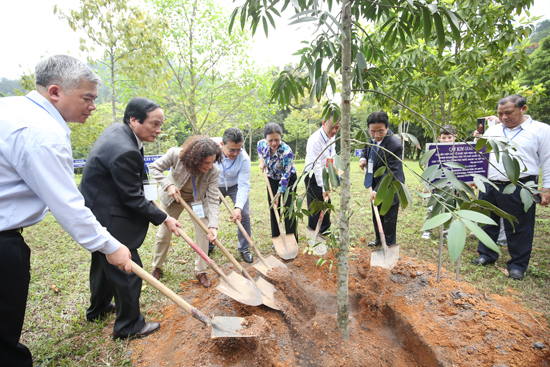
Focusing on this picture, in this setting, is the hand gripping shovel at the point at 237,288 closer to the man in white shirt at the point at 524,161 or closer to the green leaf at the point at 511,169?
the green leaf at the point at 511,169

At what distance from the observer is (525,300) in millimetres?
2535

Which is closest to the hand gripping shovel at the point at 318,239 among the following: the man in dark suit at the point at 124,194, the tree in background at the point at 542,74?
the man in dark suit at the point at 124,194

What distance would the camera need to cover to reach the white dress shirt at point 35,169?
1.33 metres

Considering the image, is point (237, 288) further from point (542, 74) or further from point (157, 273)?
point (542, 74)

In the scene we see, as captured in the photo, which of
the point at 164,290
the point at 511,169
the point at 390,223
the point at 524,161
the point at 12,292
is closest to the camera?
the point at 511,169

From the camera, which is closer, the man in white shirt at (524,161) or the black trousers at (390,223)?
the man in white shirt at (524,161)

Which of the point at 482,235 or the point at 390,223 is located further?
the point at 390,223

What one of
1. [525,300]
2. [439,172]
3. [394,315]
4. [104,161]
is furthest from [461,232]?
[525,300]

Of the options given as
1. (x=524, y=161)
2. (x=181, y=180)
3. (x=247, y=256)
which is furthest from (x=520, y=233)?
(x=181, y=180)

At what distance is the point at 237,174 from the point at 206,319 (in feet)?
6.77

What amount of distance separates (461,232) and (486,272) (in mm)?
3208

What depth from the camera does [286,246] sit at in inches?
143

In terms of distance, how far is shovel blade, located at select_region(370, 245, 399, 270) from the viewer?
2.91 m

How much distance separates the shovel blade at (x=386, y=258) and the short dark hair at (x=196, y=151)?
2217 millimetres
